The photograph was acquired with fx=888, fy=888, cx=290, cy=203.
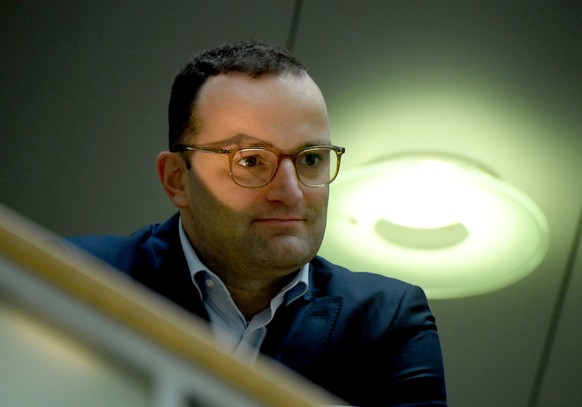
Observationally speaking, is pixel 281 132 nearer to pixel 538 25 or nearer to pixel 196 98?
pixel 196 98

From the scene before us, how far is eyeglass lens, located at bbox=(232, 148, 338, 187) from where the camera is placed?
3.41ft

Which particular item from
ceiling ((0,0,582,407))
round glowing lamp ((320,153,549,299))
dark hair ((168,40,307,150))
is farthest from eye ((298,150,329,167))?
ceiling ((0,0,582,407))

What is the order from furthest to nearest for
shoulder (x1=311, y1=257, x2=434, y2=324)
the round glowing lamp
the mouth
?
the round glowing lamp
shoulder (x1=311, y1=257, x2=434, y2=324)
the mouth

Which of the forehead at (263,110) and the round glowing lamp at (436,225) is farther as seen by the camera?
the round glowing lamp at (436,225)

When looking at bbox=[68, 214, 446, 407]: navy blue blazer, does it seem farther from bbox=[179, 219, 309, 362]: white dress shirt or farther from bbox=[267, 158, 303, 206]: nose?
bbox=[267, 158, 303, 206]: nose

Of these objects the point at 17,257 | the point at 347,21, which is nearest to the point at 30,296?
the point at 17,257

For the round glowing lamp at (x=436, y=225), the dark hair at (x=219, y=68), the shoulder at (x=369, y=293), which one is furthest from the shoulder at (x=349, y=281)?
the round glowing lamp at (x=436, y=225)

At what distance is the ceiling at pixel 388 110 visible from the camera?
67.1 inches

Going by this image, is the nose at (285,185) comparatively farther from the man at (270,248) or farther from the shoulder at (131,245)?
the shoulder at (131,245)

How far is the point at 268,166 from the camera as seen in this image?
3.41 ft

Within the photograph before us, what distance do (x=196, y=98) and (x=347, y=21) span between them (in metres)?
0.70

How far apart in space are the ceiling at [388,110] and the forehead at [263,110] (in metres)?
0.66

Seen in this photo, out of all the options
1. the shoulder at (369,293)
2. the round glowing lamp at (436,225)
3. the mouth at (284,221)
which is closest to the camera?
the mouth at (284,221)

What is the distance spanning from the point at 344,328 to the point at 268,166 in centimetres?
23
